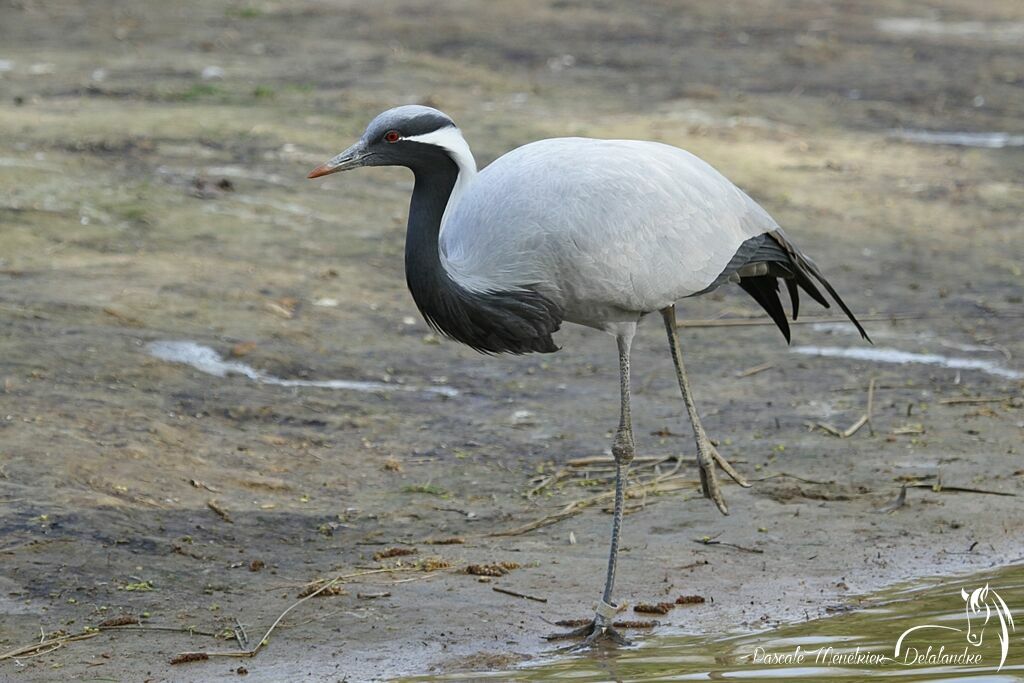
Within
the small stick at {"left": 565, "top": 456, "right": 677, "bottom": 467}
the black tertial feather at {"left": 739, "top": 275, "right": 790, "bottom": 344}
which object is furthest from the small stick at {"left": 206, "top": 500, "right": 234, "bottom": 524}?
the black tertial feather at {"left": 739, "top": 275, "right": 790, "bottom": 344}

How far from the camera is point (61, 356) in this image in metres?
6.96

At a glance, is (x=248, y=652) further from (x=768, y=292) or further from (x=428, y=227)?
(x=768, y=292)

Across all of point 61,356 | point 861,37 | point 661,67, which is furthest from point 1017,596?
point 861,37

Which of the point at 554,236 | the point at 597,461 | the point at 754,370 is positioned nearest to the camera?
the point at 554,236

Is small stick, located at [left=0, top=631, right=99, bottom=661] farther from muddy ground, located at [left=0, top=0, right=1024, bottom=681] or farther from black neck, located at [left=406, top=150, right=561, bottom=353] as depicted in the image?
black neck, located at [left=406, top=150, right=561, bottom=353]

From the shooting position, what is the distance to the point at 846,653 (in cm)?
475

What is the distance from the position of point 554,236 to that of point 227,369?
2.52 meters

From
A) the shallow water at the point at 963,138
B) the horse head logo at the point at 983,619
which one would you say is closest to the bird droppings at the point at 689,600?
the horse head logo at the point at 983,619

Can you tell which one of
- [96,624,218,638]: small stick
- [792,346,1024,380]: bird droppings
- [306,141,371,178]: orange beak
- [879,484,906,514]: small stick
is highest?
[306,141,371,178]: orange beak

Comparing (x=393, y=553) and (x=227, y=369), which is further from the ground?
(x=227, y=369)

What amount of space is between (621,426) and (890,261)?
456 centimetres

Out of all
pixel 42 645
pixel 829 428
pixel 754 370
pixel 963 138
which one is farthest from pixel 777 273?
pixel 963 138

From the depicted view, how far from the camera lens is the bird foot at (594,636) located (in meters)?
5.01

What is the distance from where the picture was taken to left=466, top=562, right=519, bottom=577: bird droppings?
552 centimetres
